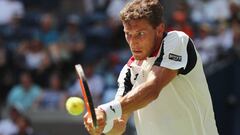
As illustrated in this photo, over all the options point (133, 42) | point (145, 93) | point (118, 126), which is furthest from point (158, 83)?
point (118, 126)

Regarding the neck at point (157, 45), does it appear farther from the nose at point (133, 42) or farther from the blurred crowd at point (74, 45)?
the blurred crowd at point (74, 45)

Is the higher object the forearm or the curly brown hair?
the curly brown hair

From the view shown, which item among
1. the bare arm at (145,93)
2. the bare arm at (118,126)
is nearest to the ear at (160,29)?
the bare arm at (145,93)

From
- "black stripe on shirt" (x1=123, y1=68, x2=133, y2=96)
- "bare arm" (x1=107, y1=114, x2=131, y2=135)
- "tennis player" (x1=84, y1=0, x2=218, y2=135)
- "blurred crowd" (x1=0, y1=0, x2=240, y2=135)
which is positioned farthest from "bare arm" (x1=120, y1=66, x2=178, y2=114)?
"blurred crowd" (x1=0, y1=0, x2=240, y2=135)

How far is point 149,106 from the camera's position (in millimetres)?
5309

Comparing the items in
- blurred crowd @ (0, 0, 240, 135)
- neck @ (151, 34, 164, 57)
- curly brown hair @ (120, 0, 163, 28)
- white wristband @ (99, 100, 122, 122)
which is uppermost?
curly brown hair @ (120, 0, 163, 28)

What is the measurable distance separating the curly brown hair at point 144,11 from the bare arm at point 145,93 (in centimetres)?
39

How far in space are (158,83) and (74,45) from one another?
9970mm

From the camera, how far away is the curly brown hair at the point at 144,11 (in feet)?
16.0

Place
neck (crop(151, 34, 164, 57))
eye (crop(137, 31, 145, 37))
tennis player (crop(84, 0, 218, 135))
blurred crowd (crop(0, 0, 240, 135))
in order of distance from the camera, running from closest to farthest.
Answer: tennis player (crop(84, 0, 218, 135)), eye (crop(137, 31, 145, 37)), neck (crop(151, 34, 164, 57)), blurred crowd (crop(0, 0, 240, 135))

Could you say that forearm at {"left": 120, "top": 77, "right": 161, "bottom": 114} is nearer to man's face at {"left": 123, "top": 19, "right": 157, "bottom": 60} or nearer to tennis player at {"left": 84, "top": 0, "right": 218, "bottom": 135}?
tennis player at {"left": 84, "top": 0, "right": 218, "bottom": 135}

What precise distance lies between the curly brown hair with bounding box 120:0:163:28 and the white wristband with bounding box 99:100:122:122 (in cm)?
64

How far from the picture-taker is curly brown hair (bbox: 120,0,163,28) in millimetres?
4883

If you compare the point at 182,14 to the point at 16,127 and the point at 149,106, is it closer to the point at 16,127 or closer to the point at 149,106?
the point at 16,127
